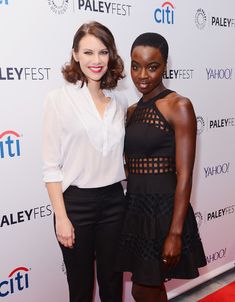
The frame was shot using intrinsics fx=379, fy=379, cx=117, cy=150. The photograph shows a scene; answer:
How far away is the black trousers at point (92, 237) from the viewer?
5.11 ft

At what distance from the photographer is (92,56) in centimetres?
153

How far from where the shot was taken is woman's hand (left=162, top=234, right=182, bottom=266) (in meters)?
1.50

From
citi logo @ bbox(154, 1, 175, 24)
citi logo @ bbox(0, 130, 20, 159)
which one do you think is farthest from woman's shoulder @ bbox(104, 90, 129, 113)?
citi logo @ bbox(154, 1, 175, 24)

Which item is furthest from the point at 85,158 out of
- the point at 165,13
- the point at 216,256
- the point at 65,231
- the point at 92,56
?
the point at 216,256

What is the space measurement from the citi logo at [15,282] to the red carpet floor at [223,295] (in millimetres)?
1270

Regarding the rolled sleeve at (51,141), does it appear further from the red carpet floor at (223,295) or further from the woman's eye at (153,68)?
the red carpet floor at (223,295)

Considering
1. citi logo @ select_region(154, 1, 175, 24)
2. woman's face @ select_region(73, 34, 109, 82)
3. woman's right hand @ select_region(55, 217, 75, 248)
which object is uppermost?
citi logo @ select_region(154, 1, 175, 24)

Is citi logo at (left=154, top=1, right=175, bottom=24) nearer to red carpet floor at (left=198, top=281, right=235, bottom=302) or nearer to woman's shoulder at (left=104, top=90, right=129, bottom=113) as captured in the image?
woman's shoulder at (left=104, top=90, right=129, bottom=113)

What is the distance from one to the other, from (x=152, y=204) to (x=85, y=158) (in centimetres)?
34

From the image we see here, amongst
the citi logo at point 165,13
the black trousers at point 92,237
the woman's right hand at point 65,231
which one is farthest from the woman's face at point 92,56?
the citi logo at point 165,13

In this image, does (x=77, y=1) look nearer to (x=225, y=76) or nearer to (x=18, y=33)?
(x=18, y=33)

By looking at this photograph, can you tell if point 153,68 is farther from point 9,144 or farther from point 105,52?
point 9,144

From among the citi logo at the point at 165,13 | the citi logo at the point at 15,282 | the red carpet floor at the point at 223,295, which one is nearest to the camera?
the citi logo at the point at 15,282

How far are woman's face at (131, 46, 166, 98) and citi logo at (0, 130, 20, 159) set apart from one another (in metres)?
0.64
